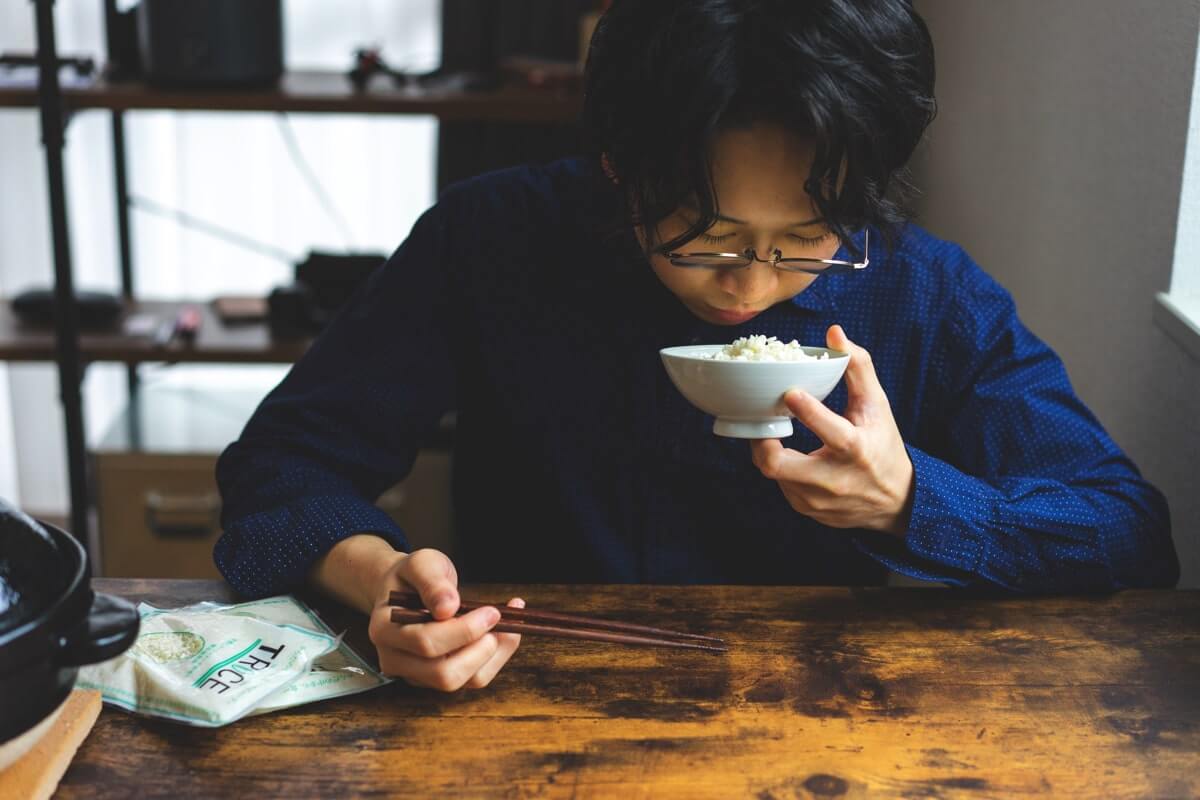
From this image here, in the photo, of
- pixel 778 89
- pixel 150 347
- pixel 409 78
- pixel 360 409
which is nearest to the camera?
pixel 778 89

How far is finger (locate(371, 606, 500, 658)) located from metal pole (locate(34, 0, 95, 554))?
1.46m

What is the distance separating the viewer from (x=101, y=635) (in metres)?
0.79

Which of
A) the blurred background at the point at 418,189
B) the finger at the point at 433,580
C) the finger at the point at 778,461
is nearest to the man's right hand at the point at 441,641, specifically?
the finger at the point at 433,580

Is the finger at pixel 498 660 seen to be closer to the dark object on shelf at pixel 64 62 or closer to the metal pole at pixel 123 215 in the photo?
the dark object on shelf at pixel 64 62

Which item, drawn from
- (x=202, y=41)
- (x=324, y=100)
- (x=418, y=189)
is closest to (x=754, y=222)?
(x=324, y=100)

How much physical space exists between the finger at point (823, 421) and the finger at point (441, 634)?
294 millimetres

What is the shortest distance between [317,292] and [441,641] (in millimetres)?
1847

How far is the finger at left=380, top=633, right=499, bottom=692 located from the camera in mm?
941

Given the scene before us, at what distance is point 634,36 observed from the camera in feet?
3.70

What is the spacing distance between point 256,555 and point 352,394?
30 cm

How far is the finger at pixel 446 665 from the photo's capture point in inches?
37.1

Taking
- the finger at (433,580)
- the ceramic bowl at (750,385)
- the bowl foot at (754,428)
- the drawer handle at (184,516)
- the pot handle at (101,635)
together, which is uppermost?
the ceramic bowl at (750,385)

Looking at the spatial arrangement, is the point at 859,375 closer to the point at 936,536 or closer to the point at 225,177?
the point at 936,536

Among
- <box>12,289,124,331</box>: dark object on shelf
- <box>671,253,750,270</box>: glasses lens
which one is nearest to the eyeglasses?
<box>671,253,750,270</box>: glasses lens
